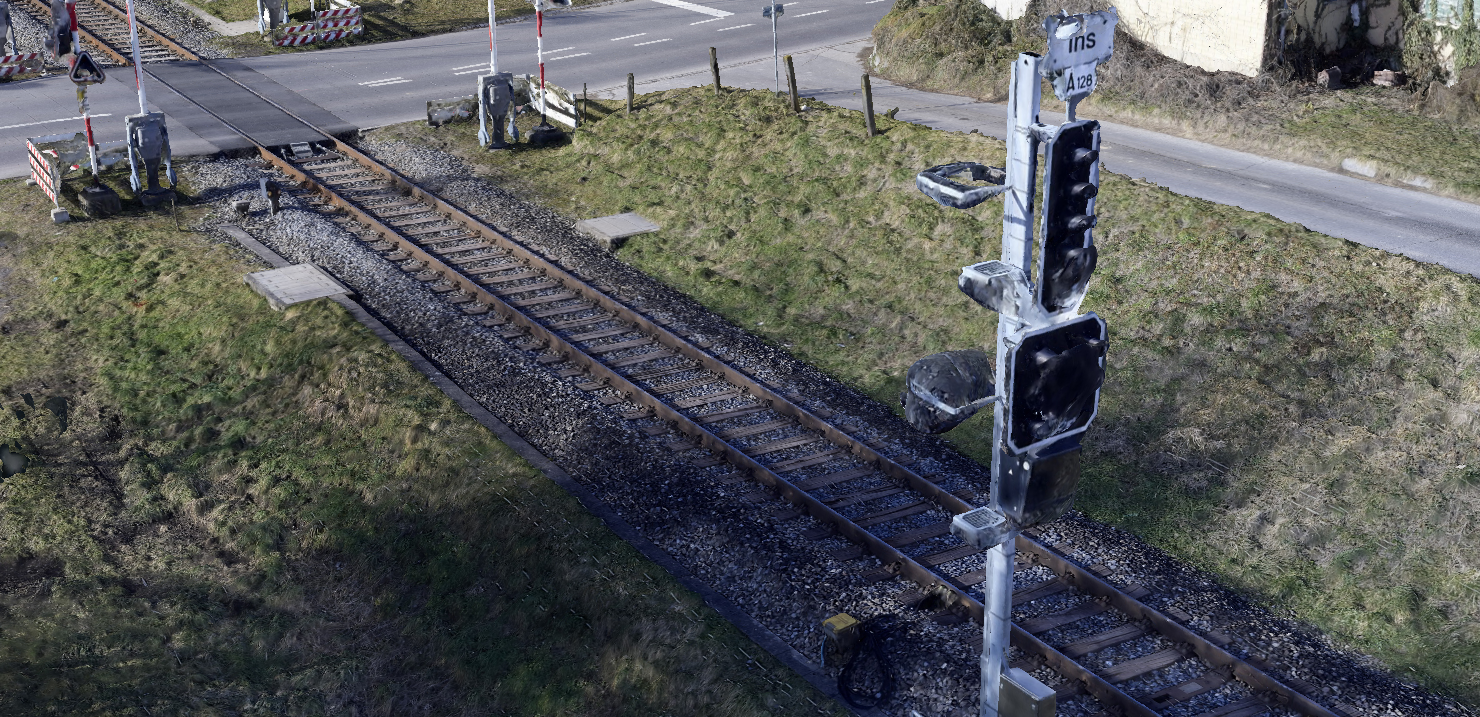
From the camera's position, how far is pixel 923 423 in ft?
25.0

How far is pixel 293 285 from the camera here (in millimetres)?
20812

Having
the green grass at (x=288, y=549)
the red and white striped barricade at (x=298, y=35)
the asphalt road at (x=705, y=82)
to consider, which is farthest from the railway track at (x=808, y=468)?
the red and white striped barricade at (x=298, y=35)

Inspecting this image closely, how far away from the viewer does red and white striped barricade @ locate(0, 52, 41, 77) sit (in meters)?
34.2

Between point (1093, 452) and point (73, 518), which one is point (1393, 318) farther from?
point (73, 518)

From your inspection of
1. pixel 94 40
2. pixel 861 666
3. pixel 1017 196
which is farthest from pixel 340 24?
pixel 1017 196

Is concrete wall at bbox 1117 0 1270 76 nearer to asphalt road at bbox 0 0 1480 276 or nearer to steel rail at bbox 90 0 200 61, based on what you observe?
asphalt road at bbox 0 0 1480 276

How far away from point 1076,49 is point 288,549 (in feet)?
38.7

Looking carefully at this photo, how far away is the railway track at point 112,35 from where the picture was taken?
119 ft

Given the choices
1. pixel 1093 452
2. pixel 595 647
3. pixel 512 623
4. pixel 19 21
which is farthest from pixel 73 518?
pixel 19 21

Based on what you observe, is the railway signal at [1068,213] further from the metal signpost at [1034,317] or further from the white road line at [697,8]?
the white road line at [697,8]

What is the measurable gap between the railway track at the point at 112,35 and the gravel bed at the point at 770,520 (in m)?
17.4

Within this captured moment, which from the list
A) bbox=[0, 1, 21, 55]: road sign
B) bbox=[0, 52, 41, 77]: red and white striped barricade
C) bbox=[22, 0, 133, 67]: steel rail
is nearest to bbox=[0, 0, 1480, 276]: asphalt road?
bbox=[0, 52, 41, 77]: red and white striped barricade

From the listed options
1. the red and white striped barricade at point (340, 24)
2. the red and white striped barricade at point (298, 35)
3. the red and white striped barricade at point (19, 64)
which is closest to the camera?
the red and white striped barricade at point (19, 64)

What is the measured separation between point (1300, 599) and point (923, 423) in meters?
7.60
